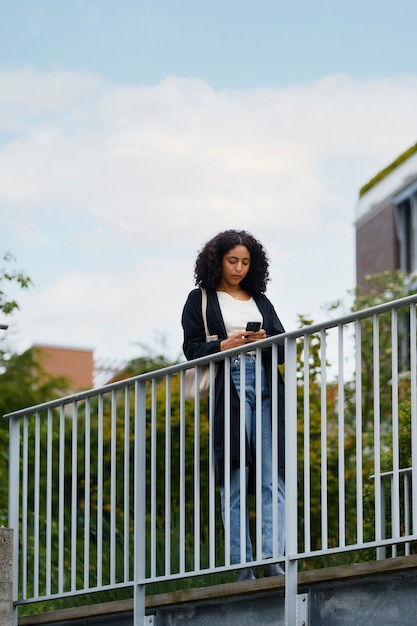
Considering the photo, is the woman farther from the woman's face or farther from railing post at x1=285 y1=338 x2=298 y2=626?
railing post at x1=285 y1=338 x2=298 y2=626

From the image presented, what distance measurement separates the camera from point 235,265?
313 inches

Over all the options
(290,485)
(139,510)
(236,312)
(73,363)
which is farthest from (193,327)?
(73,363)

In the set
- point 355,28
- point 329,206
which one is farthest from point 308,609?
point 329,206

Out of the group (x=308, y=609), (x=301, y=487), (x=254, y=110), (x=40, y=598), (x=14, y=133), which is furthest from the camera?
(x=254, y=110)

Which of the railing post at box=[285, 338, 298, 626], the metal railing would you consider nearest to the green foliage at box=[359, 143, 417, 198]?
the metal railing

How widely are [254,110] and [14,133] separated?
5.77m

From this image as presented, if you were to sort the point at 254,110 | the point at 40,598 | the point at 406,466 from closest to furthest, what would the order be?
the point at 40,598
the point at 406,466
the point at 254,110

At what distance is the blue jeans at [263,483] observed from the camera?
282 inches

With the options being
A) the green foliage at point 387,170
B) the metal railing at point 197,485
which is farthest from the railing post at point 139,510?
the green foliage at point 387,170

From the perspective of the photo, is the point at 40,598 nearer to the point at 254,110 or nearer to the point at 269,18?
the point at 269,18

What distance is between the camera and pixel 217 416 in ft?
24.6

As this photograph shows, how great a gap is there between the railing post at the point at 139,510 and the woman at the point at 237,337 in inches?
14.8

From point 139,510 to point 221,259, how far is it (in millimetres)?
1322

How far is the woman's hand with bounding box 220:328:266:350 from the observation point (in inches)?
296
